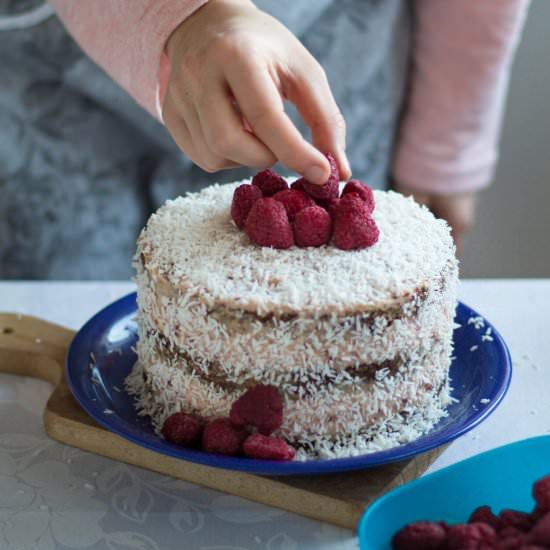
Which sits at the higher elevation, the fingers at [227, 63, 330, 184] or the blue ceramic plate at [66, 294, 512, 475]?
the fingers at [227, 63, 330, 184]

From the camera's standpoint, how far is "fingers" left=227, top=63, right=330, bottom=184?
1010mm

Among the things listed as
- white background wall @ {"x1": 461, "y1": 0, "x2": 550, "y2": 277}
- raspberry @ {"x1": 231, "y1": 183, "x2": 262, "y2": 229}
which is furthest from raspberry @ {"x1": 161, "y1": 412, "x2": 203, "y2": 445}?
white background wall @ {"x1": 461, "y1": 0, "x2": 550, "y2": 277}

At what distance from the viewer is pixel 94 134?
72.2 inches

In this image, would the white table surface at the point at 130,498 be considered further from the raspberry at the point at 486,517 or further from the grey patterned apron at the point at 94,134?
the grey patterned apron at the point at 94,134

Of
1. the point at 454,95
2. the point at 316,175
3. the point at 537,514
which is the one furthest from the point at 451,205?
the point at 537,514

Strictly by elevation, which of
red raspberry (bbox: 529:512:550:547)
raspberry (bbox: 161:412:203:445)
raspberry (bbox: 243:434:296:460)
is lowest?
raspberry (bbox: 161:412:203:445)

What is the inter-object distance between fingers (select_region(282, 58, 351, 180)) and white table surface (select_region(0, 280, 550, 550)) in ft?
1.24

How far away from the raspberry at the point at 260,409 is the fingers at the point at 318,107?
278 mm

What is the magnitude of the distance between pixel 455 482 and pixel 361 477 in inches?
5.5

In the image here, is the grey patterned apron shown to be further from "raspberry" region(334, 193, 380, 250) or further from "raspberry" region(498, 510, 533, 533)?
"raspberry" region(498, 510, 533, 533)

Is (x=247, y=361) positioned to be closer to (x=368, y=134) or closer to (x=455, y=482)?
(x=455, y=482)

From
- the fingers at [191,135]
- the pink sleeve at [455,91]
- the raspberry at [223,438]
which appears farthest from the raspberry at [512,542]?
the pink sleeve at [455,91]

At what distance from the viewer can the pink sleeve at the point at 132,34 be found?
1.20 metres

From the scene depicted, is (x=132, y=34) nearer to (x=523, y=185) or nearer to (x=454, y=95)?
(x=454, y=95)
